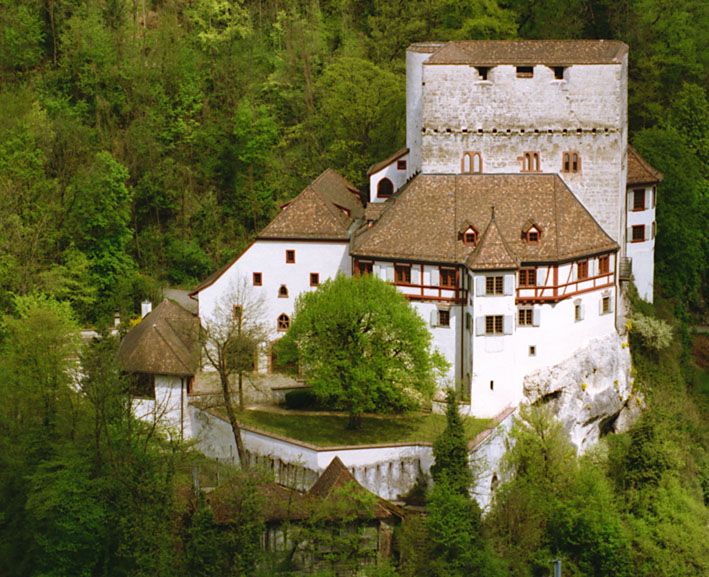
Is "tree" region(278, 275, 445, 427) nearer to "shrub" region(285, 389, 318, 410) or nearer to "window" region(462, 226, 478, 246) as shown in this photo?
"shrub" region(285, 389, 318, 410)

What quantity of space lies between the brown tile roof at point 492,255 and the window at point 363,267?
15.0 ft

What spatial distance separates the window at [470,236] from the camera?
71.6 metres

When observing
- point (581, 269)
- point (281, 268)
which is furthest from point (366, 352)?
point (581, 269)

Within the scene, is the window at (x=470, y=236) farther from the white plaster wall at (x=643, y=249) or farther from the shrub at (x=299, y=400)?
the white plaster wall at (x=643, y=249)

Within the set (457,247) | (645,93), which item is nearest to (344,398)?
(457,247)

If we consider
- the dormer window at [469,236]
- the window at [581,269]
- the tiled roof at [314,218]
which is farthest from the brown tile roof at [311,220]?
the window at [581,269]

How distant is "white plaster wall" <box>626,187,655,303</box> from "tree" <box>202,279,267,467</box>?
15837 millimetres

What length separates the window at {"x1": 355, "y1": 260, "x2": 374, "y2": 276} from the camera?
241 ft

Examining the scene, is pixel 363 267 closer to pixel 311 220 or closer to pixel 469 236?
pixel 311 220

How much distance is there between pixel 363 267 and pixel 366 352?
552 cm

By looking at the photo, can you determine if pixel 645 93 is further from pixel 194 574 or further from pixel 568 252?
pixel 194 574

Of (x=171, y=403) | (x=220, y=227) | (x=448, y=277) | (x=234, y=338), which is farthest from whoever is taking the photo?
(x=220, y=227)

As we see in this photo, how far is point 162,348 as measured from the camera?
239 feet

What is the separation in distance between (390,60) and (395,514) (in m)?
38.0
